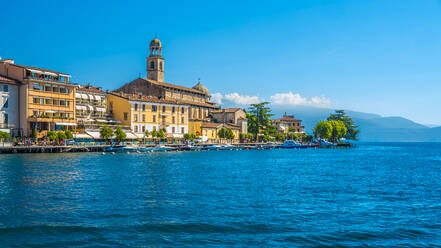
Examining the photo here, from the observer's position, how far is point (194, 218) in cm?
1720

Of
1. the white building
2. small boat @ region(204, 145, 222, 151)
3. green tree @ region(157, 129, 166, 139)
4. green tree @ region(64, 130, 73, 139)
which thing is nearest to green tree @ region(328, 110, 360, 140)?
small boat @ region(204, 145, 222, 151)

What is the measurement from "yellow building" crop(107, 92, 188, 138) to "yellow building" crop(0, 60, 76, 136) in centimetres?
1205

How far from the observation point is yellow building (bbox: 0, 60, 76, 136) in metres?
60.0

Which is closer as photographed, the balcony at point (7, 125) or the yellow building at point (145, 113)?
the balcony at point (7, 125)

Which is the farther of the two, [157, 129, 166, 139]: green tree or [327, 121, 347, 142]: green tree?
[327, 121, 347, 142]: green tree

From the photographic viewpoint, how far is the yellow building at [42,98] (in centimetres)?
6000

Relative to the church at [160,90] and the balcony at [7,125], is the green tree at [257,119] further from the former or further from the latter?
the balcony at [7,125]

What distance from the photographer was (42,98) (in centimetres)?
6206

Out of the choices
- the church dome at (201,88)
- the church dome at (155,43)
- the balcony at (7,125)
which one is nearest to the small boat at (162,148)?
the balcony at (7,125)

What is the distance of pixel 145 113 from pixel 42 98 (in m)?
21.7

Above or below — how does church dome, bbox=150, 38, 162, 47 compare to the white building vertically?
above

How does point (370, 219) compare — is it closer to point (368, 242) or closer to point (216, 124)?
point (368, 242)

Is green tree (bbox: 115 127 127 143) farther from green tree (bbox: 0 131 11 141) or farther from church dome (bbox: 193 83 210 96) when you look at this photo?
church dome (bbox: 193 83 210 96)

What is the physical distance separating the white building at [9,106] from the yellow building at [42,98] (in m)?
0.66
